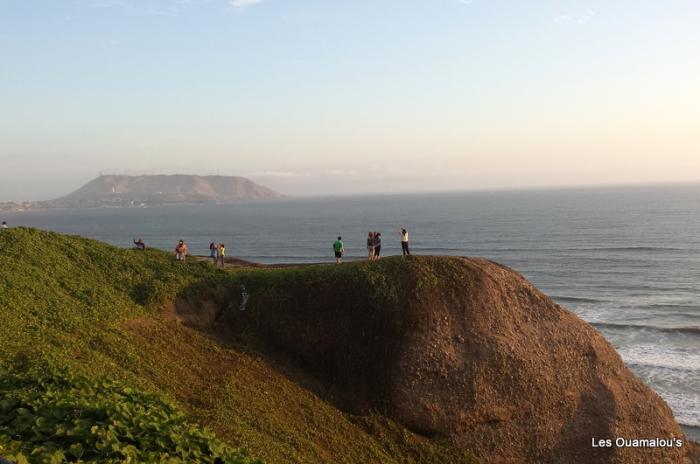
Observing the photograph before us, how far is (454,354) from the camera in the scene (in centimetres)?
2031

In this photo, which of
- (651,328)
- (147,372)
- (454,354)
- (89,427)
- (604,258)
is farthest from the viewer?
(604,258)

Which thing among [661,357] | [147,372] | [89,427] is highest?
[89,427]

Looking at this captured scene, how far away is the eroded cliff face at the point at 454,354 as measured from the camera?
19672mm

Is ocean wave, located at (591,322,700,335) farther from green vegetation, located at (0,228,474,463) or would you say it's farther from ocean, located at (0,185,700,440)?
green vegetation, located at (0,228,474,463)

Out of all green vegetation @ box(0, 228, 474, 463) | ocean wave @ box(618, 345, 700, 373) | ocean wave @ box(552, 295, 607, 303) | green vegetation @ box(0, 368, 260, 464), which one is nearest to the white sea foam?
ocean wave @ box(618, 345, 700, 373)

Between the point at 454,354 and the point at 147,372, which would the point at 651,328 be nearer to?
the point at 454,354

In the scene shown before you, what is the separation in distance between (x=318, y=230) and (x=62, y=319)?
109 metres

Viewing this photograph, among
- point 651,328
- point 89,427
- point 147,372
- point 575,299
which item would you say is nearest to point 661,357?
point 651,328

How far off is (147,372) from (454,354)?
11434mm

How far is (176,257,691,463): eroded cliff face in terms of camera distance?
19672 millimetres

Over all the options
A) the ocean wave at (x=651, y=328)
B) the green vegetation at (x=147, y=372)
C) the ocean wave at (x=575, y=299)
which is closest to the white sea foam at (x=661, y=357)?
the ocean wave at (x=651, y=328)

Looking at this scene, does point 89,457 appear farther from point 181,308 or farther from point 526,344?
point 526,344

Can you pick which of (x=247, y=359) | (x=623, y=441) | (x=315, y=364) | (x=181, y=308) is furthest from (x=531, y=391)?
(x=181, y=308)

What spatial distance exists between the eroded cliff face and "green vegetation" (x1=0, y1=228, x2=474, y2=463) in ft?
1.77
